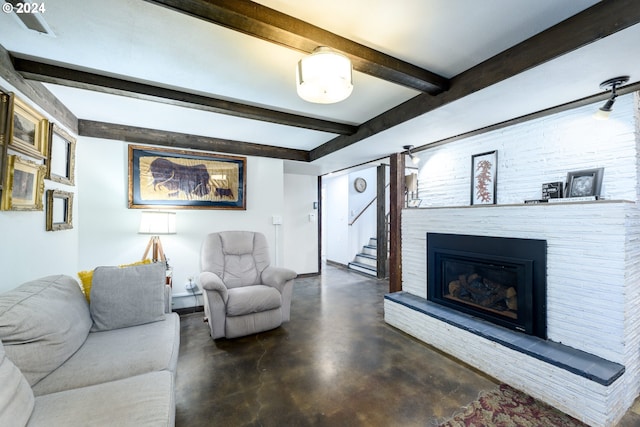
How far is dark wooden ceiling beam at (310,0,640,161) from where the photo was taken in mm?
1313

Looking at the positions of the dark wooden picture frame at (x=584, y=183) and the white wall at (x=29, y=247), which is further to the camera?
the dark wooden picture frame at (x=584, y=183)

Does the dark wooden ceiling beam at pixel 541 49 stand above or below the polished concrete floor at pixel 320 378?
above

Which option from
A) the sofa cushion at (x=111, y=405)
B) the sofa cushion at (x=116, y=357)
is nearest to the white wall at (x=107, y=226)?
the sofa cushion at (x=116, y=357)

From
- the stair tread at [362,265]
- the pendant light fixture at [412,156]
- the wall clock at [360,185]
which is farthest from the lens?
the wall clock at [360,185]

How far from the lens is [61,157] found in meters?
2.55

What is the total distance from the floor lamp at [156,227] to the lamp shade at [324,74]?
7.84ft

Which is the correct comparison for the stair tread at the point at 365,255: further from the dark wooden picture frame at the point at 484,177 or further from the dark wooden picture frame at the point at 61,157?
the dark wooden picture frame at the point at 61,157

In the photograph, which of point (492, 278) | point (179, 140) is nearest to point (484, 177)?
point (492, 278)

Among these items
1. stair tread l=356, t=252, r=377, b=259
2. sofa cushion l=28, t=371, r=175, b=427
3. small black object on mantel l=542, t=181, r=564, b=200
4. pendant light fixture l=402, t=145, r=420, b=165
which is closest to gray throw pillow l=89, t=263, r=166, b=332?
sofa cushion l=28, t=371, r=175, b=427

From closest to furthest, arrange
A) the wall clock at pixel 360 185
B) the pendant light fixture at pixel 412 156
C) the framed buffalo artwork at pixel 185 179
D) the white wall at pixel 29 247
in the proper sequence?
1. the white wall at pixel 29 247
2. the framed buffalo artwork at pixel 185 179
3. the pendant light fixture at pixel 412 156
4. the wall clock at pixel 360 185

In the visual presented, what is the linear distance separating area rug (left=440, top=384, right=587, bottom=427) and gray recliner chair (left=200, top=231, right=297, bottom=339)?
1.80 metres

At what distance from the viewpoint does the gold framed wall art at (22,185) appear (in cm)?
168

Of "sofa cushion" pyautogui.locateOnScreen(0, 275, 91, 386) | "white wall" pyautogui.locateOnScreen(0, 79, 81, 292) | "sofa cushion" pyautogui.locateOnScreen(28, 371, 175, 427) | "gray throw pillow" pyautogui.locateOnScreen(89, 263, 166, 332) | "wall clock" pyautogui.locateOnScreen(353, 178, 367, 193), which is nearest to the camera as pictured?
"sofa cushion" pyautogui.locateOnScreen(28, 371, 175, 427)

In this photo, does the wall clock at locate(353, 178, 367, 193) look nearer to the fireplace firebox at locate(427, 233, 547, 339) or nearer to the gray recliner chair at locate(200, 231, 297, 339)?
the gray recliner chair at locate(200, 231, 297, 339)
